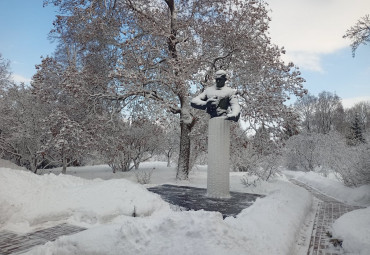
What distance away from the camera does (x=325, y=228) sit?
237 inches

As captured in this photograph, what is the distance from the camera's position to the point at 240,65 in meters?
13.0

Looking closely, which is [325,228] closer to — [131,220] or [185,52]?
[131,220]

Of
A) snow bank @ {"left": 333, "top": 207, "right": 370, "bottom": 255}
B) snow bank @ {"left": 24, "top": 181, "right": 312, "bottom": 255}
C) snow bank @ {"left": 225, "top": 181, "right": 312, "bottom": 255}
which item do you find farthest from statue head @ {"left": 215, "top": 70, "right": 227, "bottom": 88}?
snow bank @ {"left": 24, "top": 181, "right": 312, "bottom": 255}

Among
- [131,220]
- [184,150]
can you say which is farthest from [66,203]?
[184,150]

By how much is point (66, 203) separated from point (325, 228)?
583 centimetres

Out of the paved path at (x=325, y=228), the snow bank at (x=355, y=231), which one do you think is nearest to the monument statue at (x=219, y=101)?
the paved path at (x=325, y=228)

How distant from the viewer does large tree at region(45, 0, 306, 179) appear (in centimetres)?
1188

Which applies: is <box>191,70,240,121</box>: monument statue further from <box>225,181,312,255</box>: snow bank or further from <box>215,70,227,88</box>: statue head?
<box>225,181,312,255</box>: snow bank

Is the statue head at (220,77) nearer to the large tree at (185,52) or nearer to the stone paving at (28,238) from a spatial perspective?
the large tree at (185,52)

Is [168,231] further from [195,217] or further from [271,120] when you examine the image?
[271,120]

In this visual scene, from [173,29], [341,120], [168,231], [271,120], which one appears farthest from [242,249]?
[341,120]

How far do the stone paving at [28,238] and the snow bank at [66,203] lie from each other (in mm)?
308

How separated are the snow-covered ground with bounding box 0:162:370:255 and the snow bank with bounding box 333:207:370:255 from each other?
5cm

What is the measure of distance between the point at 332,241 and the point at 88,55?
1218cm
